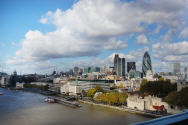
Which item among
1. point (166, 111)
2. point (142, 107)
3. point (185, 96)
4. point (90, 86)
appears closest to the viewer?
point (185, 96)

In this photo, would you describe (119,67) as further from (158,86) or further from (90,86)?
(158,86)

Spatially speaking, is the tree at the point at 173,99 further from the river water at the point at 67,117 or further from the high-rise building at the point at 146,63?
the high-rise building at the point at 146,63

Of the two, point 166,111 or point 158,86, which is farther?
point 158,86

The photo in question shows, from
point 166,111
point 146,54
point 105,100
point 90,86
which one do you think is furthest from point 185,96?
point 146,54

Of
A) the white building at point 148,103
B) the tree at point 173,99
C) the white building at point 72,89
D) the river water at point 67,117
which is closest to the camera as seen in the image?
the river water at point 67,117

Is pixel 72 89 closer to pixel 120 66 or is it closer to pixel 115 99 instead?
pixel 115 99

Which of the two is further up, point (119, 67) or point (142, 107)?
point (119, 67)

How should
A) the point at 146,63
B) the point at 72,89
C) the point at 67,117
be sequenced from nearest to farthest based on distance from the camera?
the point at 67,117
the point at 72,89
the point at 146,63

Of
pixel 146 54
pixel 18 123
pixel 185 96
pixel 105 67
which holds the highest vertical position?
pixel 146 54

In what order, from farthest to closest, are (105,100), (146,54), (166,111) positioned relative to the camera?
(146,54), (105,100), (166,111)

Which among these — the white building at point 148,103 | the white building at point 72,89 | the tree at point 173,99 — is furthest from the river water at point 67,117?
the white building at point 72,89

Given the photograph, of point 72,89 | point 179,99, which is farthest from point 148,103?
point 72,89
